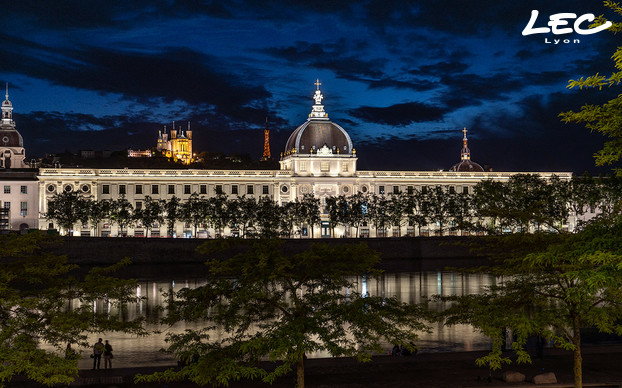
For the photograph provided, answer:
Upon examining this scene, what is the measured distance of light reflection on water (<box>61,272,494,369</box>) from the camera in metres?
38.2

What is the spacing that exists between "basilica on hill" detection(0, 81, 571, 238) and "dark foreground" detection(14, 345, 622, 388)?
105 m

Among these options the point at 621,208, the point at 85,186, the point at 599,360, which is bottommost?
the point at 599,360

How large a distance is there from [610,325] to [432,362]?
8.55 meters

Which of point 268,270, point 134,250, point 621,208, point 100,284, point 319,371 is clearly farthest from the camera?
point 134,250

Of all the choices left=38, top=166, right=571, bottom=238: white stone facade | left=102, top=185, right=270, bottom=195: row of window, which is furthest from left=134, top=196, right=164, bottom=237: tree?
left=102, top=185, right=270, bottom=195: row of window

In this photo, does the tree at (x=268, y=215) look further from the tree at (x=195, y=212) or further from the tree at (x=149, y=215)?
the tree at (x=149, y=215)

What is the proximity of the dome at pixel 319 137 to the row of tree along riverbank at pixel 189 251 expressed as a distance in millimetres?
50371

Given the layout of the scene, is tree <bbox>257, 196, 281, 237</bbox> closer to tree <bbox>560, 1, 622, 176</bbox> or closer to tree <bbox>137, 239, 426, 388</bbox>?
tree <bbox>137, 239, 426, 388</bbox>

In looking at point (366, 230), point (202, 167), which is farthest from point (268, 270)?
point (202, 167)

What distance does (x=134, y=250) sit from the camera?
318 feet

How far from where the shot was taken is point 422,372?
30.5m

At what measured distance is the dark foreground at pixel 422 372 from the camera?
2852cm

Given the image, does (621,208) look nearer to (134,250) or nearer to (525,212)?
(525,212)

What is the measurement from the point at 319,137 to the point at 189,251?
61.1m
